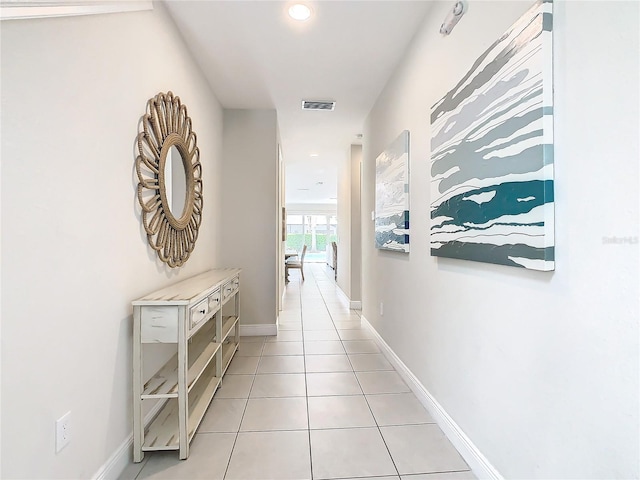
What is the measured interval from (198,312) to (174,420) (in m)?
0.60

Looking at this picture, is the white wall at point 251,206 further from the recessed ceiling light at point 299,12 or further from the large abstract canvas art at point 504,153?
the large abstract canvas art at point 504,153

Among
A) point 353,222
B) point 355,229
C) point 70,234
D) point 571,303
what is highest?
point 353,222

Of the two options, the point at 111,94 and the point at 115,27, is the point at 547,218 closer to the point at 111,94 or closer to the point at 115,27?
the point at 111,94

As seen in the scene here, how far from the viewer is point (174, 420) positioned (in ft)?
5.45

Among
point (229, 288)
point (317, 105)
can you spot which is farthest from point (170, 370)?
point (317, 105)

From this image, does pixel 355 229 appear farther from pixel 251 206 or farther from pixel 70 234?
Answer: pixel 70 234

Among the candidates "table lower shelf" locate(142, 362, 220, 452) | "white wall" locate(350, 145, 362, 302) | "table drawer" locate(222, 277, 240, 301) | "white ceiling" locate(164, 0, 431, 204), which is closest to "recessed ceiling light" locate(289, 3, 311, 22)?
"white ceiling" locate(164, 0, 431, 204)

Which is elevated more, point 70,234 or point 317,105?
point 317,105

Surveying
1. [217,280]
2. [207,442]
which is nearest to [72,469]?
[207,442]

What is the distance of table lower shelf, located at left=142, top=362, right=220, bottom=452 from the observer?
4.87ft

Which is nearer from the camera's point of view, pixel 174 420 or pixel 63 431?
pixel 63 431

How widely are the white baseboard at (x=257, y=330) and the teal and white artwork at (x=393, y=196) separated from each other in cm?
155

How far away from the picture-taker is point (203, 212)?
272cm

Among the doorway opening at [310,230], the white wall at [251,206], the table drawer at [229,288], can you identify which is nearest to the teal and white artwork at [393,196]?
the white wall at [251,206]
